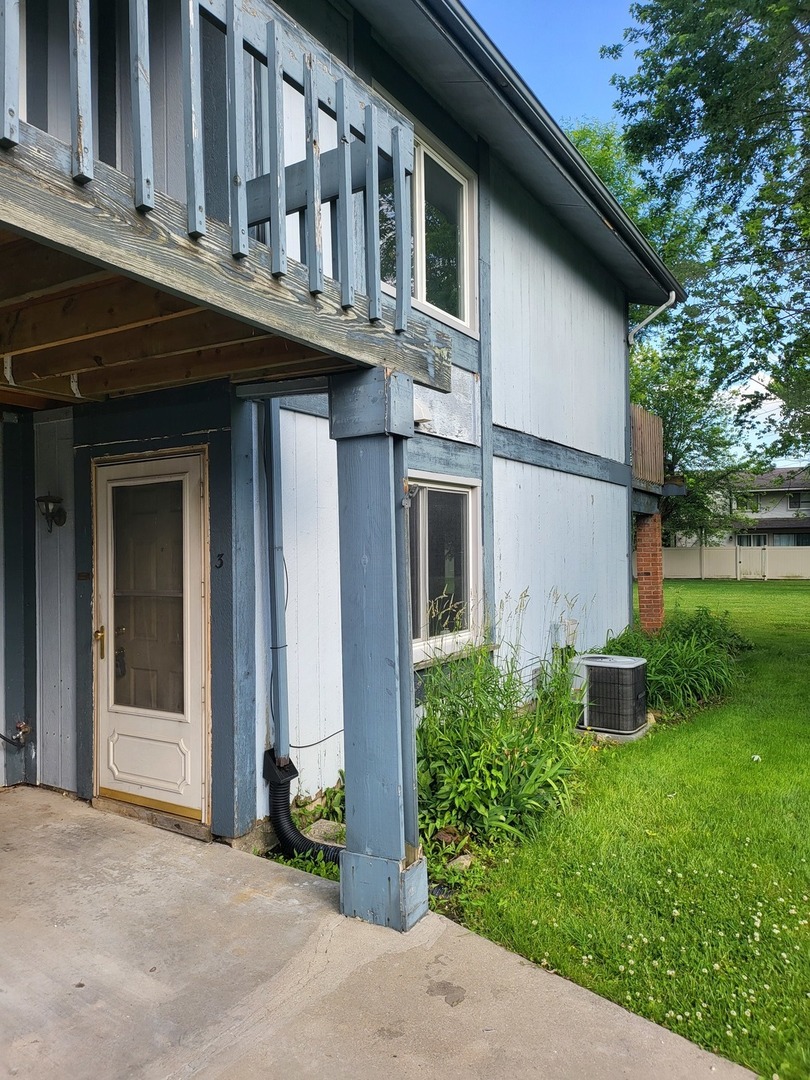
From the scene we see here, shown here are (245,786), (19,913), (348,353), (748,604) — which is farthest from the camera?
(748,604)

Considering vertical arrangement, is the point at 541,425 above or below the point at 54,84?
below

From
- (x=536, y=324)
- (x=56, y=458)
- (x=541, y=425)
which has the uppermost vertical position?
(x=536, y=324)

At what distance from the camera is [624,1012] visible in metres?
2.67

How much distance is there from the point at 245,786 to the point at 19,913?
114 centimetres

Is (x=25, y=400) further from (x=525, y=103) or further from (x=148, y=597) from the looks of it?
(x=525, y=103)

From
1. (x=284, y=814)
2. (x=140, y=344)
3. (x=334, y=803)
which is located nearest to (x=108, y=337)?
(x=140, y=344)

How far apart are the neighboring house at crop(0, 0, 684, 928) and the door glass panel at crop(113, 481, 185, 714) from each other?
2 centimetres

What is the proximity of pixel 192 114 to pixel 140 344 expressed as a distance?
121 cm

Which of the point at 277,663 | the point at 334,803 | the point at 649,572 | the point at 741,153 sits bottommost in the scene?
the point at 334,803

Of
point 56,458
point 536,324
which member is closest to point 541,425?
point 536,324

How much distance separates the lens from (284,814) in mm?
4008

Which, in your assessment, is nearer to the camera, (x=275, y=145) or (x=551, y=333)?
(x=275, y=145)

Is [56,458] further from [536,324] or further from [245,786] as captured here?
[536,324]

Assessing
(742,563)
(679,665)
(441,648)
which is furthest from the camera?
(742,563)
